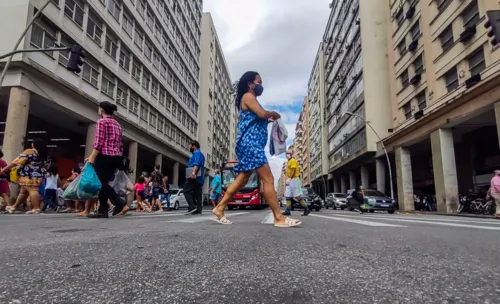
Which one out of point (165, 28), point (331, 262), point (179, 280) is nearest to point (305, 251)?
point (331, 262)

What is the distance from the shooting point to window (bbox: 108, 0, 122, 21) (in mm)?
22594

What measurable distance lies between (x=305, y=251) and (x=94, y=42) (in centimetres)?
2221

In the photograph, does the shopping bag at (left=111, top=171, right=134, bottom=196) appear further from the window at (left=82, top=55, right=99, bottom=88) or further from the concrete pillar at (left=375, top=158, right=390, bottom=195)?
the concrete pillar at (left=375, top=158, right=390, bottom=195)

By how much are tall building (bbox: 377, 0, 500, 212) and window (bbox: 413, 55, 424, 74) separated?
7 centimetres

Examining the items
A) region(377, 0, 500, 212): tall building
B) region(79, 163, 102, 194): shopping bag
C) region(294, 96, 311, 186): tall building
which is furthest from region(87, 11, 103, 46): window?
region(294, 96, 311, 186): tall building

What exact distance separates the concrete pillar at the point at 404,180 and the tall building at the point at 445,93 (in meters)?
0.07

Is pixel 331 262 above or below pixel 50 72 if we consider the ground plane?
below

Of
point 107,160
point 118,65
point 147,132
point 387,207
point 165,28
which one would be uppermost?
point 165,28

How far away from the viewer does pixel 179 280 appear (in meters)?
1.33

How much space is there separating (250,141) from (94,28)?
20.4 metres

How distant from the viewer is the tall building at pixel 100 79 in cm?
1482

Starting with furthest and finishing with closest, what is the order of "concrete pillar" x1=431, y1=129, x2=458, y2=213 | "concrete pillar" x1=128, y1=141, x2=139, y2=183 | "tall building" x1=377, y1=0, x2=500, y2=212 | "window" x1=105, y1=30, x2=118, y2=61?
"concrete pillar" x1=128, y1=141, x2=139, y2=183 → "window" x1=105, y1=30, x2=118, y2=61 → "concrete pillar" x1=431, y1=129, x2=458, y2=213 → "tall building" x1=377, y1=0, x2=500, y2=212

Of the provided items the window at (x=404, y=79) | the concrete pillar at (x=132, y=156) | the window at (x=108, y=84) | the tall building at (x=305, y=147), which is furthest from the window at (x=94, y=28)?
the tall building at (x=305, y=147)

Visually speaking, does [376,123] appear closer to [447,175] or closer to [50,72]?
[447,175]
